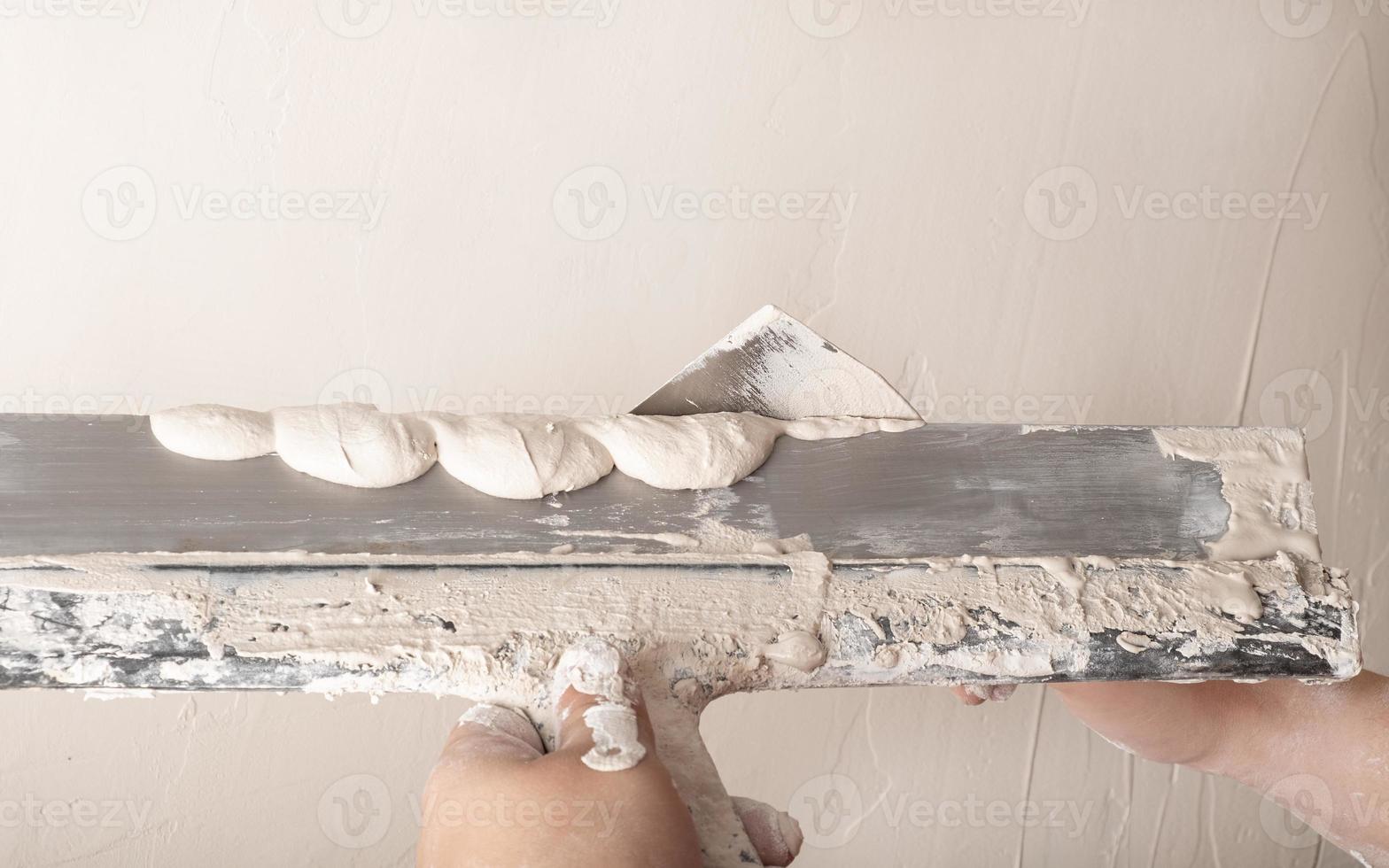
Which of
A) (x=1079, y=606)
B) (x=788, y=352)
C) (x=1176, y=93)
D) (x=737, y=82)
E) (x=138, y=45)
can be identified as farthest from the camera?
(x=1176, y=93)

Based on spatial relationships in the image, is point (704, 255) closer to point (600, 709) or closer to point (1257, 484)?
point (1257, 484)

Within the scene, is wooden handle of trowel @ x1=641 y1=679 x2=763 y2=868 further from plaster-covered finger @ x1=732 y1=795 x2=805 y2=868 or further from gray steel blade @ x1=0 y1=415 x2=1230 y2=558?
gray steel blade @ x1=0 y1=415 x2=1230 y2=558

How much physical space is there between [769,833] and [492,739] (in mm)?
318

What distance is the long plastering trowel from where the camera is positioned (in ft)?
3.26

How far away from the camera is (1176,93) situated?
2361 millimetres

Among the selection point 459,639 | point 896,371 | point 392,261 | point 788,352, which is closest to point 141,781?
point 392,261

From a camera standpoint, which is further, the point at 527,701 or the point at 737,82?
the point at 737,82

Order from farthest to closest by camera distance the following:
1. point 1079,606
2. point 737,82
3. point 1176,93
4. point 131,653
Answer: point 1176,93, point 737,82, point 1079,606, point 131,653

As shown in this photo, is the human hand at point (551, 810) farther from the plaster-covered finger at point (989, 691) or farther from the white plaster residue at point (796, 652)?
the plaster-covered finger at point (989, 691)

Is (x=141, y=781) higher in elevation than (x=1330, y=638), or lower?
lower

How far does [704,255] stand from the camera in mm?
2131

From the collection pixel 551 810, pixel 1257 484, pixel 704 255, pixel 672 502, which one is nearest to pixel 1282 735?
pixel 1257 484

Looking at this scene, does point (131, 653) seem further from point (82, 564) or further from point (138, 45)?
point (138, 45)

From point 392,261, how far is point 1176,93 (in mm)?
1927
